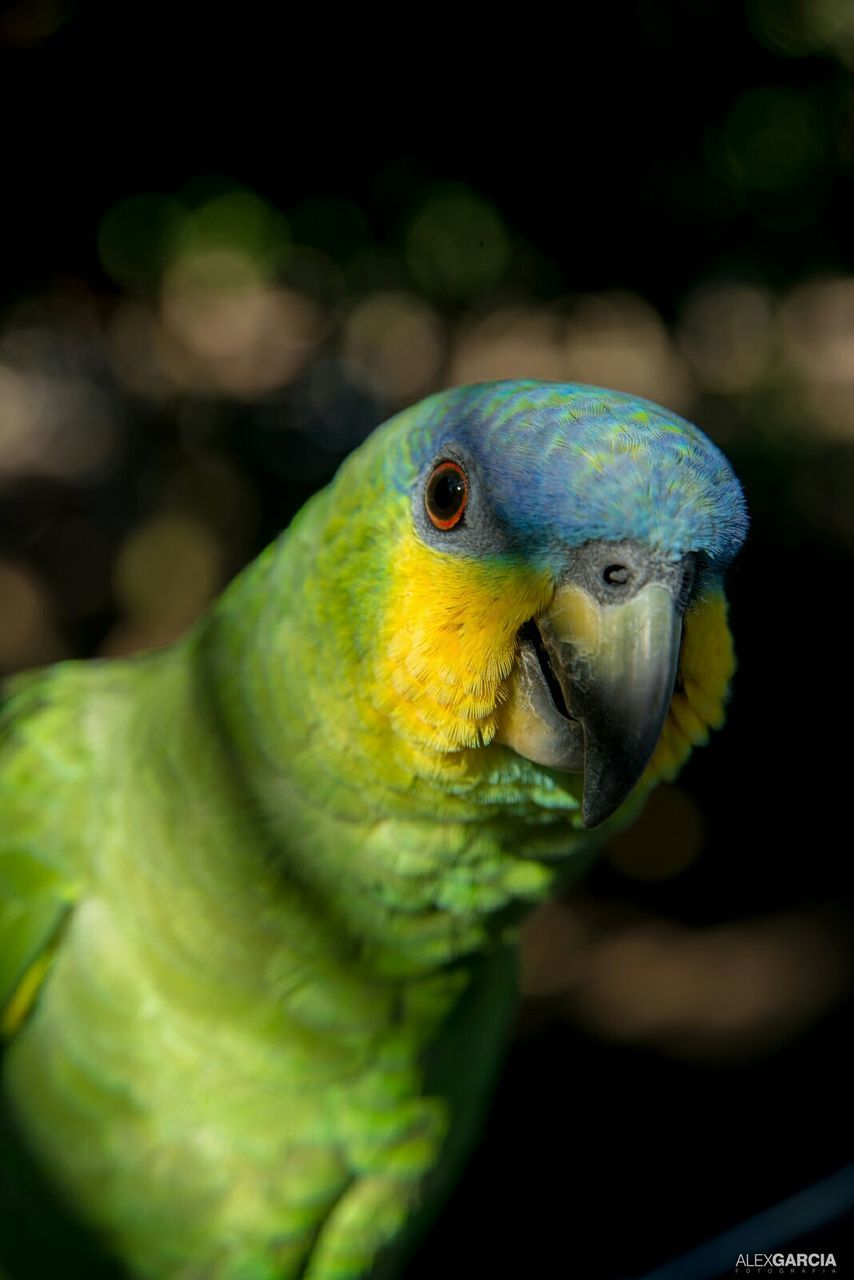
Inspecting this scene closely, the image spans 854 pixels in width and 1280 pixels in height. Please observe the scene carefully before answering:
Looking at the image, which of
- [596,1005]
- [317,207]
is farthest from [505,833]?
[596,1005]

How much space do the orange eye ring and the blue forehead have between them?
0.6 inches

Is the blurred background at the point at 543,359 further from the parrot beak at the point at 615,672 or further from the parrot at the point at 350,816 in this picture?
the parrot beak at the point at 615,672

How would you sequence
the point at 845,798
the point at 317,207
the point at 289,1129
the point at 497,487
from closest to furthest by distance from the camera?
the point at 497,487 → the point at 289,1129 → the point at 317,207 → the point at 845,798

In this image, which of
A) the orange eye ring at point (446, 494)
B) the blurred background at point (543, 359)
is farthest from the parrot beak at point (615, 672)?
the blurred background at point (543, 359)

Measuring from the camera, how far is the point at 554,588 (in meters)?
0.74

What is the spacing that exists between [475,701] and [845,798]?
7.40ft

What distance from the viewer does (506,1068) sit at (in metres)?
2.40

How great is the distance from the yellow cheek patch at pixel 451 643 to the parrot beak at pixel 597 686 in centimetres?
2

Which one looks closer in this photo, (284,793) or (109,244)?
(284,793)

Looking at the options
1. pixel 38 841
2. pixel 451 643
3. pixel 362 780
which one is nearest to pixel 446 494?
pixel 451 643

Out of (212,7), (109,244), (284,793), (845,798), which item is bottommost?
(845,798)

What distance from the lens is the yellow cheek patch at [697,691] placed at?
2.64ft

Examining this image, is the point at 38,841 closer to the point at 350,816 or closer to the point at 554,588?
the point at 350,816

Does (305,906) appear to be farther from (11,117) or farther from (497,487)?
(11,117)
